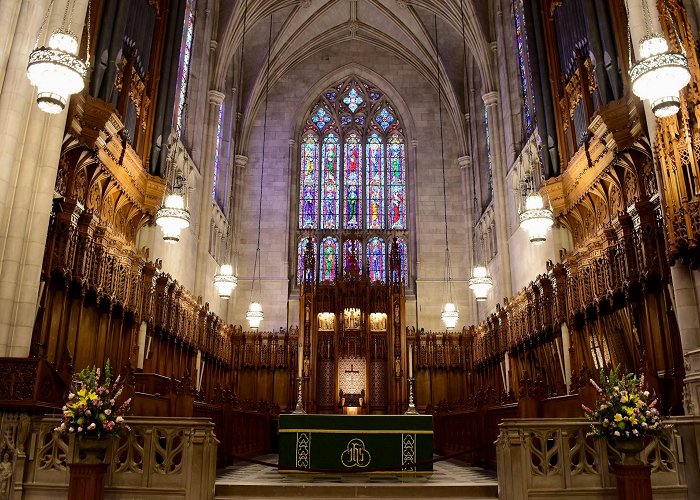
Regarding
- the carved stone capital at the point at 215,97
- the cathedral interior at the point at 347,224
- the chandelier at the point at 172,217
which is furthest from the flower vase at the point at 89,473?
the carved stone capital at the point at 215,97

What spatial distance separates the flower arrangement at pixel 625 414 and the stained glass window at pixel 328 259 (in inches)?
842

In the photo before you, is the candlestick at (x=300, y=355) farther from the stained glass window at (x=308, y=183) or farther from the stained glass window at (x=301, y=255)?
the stained glass window at (x=308, y=183)

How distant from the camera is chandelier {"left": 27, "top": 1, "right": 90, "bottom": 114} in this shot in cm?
825

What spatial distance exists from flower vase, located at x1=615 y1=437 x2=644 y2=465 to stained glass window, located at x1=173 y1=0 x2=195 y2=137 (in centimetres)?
1630

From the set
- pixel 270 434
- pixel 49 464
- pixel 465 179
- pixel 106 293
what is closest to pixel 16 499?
pixel 49 464

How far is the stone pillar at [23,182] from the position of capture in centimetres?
951

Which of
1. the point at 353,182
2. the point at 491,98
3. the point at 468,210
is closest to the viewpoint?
the point at 491,98

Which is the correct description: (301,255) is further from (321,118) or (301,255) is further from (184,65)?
(184,65)

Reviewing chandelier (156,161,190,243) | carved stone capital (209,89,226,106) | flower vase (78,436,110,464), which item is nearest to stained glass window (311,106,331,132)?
carved stone capital (209,89,226,106)

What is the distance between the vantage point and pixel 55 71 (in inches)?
327

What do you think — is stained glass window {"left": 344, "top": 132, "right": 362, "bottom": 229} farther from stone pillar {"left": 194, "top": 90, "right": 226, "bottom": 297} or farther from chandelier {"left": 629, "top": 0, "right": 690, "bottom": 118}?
chandelier {"left": 629, "top": 0, "right": 690, "bottom": 118}

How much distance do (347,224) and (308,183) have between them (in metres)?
2.91

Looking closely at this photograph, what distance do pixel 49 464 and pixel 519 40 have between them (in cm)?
1972

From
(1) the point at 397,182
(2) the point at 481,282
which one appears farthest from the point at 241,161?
(2) the point at 481,282
